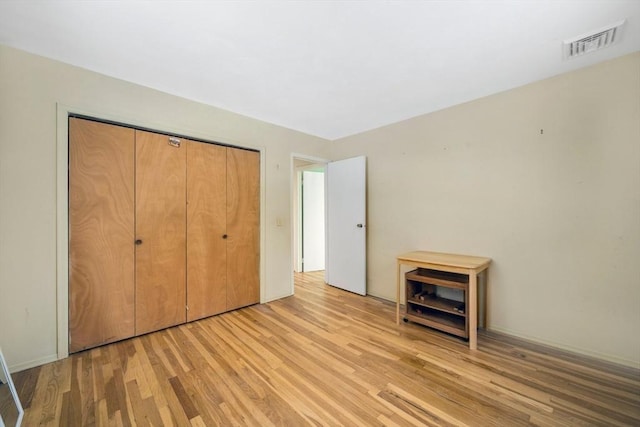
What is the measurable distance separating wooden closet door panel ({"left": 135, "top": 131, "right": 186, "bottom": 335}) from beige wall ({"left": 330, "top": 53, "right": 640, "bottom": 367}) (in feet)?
9.18

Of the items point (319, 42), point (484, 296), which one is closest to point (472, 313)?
point (484, 296)

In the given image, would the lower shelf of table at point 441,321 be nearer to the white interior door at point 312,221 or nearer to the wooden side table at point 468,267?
the wooden side table at point 468,267

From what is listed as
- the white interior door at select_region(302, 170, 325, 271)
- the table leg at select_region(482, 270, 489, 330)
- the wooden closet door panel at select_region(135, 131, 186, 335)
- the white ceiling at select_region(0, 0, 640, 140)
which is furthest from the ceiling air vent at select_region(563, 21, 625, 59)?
the white interior door at select_region(302, 170, 325, 271)

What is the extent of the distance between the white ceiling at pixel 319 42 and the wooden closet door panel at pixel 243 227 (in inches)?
32.9

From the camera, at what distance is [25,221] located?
72.8 inches

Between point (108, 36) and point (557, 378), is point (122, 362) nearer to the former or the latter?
point (108, 36)

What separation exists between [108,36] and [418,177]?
3164 mm

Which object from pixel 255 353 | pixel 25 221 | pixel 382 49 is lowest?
pixel 255 353

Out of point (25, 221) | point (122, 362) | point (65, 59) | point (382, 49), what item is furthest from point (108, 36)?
point (122, 362)

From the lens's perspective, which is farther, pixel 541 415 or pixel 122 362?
pixel 122 362

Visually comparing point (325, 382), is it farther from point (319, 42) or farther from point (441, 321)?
point (319, 42)

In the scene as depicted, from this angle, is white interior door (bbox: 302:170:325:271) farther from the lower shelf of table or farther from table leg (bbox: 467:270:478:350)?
table leg (bbox: 467:270:478:350)

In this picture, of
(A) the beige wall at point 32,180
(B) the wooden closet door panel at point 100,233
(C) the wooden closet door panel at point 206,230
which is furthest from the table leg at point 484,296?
(A) the beige wall at point 32,180

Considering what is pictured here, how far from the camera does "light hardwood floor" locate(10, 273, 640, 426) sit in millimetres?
1444
